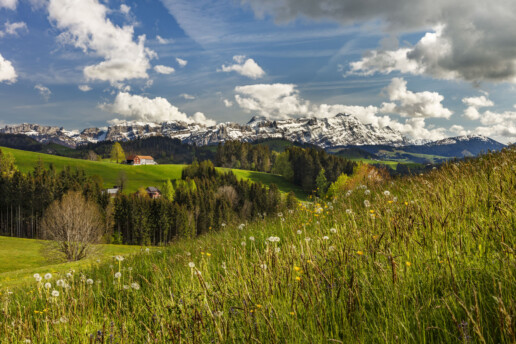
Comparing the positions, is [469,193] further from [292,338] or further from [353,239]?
[292,338]

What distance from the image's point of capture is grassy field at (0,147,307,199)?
14235 centimetres

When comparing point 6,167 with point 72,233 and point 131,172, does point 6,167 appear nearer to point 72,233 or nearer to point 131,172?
point 131,172

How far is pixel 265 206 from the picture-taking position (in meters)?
113

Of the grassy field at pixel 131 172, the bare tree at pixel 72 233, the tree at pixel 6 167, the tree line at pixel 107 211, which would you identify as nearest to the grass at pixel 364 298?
the bare tree at pixel 72 233

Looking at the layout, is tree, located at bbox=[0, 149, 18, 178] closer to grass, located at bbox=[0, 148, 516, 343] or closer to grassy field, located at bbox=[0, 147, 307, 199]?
grassy field, located at bbox=[0, 147, 307, 199]

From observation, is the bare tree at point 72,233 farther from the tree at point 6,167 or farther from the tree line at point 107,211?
the tree at point 6,167

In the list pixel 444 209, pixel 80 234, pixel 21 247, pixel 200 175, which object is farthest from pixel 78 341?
pixel 200 175

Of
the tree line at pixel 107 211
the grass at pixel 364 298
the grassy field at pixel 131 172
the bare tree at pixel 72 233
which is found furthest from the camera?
the grassy field at pixel 131 172

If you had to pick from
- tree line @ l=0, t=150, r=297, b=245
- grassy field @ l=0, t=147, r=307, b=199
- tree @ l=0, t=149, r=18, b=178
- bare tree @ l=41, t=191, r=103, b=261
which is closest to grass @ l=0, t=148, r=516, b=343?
bare tree @ l=41, t=191, r=103, b=261

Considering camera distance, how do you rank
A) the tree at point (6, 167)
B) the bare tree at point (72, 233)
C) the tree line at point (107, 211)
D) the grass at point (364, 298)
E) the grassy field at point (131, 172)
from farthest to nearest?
the grassy field at point (131, 172)
the tree at point (6, 167)
the tree line at point (107, 211)
the bare tree at point (72, 233)
the grass at point (364, 298)

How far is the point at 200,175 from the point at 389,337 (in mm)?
152012

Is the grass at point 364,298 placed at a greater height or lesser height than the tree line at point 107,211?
greater

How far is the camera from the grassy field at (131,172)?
142350 millimetres

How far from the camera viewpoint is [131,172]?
158m
